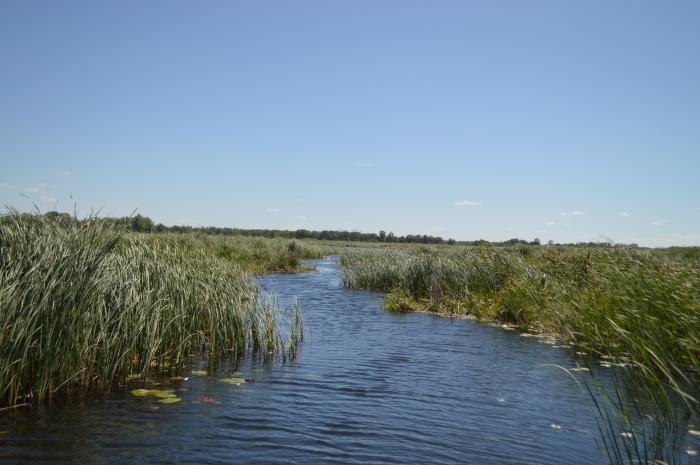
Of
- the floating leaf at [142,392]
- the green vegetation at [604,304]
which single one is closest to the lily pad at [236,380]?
the floating leaf at [142,392]

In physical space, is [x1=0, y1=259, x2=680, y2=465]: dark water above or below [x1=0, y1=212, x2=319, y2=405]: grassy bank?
below

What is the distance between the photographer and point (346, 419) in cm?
844

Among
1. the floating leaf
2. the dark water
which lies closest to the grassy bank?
the floating leaf

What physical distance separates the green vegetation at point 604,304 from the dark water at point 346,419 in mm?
981

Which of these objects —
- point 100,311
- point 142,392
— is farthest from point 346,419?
point 100,311

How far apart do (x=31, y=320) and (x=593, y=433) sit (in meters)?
8.65

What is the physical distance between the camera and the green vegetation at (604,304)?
6914 mm

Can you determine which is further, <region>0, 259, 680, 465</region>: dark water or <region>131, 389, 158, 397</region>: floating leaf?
<region>131, 389, 158, 397</region>: floating leaf

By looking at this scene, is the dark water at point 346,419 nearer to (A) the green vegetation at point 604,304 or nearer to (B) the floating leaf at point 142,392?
(B) the floating leaf at point 142,392

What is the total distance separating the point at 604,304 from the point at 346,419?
8054 mm

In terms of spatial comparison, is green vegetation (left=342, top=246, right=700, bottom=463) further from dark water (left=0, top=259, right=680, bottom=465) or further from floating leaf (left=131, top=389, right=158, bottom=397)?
floating leaf (left=131, top=389, right=158, bottom=397)

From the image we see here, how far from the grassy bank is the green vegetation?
23.9 feet

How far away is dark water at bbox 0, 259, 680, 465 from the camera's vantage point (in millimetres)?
6891

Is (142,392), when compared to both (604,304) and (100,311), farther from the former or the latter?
(604,304)
